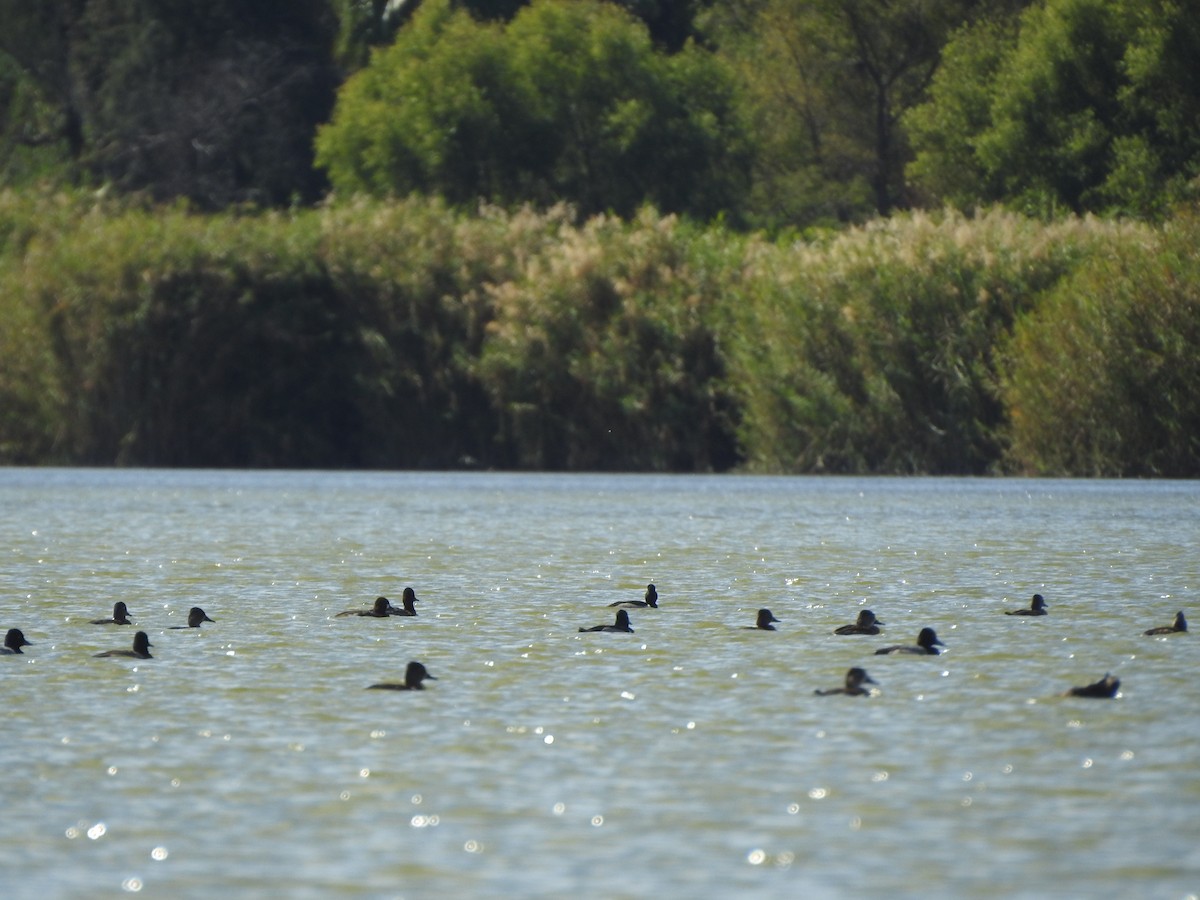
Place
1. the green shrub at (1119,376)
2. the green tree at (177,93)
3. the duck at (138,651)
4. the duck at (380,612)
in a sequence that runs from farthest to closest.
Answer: the green tree at (177,93) → the green shrub at (1119,376) → the duck at (380,612) → the duck at (138,651)

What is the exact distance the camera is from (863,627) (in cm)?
1617

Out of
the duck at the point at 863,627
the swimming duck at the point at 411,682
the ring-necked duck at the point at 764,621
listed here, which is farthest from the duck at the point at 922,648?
the swimming duck at the point at 411,682

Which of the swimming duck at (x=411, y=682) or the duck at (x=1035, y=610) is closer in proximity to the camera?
the swimming duck at (x=411, y=682)

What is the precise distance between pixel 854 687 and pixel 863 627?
128 inches

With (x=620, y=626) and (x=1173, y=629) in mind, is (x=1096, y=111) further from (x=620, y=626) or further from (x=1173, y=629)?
(x=620, y=626)

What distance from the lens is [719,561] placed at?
2344cm

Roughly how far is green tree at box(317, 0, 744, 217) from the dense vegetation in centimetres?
9

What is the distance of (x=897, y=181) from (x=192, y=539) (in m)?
35.1

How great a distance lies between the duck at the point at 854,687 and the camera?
12953mm

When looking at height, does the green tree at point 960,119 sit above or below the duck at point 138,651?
above

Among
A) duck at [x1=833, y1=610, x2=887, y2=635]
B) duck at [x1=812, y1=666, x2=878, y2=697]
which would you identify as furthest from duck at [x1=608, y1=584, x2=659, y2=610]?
duck at [x1=812, y1=666, x2=878, y2=697]

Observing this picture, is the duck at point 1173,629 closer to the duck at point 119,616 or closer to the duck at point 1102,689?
the duck at point 1102,689

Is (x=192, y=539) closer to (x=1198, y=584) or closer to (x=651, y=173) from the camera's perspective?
(x=1198, y=584)

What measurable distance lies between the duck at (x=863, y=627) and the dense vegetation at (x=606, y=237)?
1874 cm
